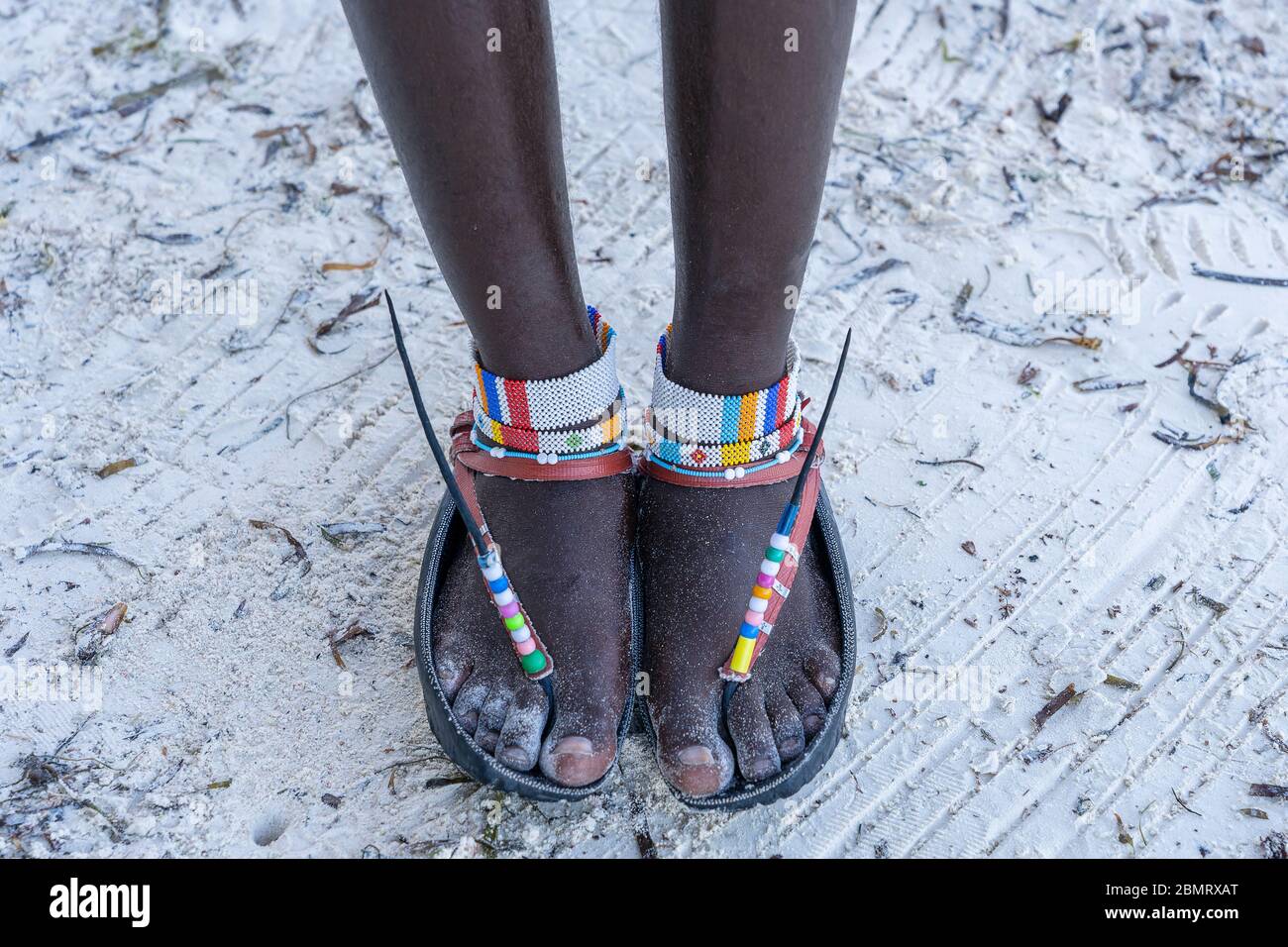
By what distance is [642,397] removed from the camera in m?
1.66

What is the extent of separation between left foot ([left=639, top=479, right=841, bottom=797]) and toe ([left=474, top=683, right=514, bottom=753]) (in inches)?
6.8

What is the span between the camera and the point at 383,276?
190 cm

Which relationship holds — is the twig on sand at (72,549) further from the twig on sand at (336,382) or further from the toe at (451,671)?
the toe at (451,671)

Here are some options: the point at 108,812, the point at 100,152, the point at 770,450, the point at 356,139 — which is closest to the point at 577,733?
the point at 770,450

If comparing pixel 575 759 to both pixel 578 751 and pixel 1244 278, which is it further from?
pixel 1244 278

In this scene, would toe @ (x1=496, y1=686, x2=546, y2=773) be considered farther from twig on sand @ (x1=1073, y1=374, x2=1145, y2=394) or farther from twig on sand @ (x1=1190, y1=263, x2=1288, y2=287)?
twig on sand @ (x1=1190, y1=263, x2=1288, y2=287)

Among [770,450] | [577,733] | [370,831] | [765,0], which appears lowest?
[370,831]

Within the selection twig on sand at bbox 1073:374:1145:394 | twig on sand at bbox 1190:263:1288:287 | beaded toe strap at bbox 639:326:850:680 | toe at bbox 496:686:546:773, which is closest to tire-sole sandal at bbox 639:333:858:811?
beaded toe strap at bbox 639:326:850:680

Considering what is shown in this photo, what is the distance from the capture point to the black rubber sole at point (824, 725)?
44.6 inches

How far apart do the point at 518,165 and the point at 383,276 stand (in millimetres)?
985

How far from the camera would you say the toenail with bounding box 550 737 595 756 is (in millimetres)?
1119

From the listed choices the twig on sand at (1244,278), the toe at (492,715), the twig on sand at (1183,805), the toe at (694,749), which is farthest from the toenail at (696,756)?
the twig on sand at (1244,278)

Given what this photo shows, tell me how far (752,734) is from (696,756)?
3.0 inches

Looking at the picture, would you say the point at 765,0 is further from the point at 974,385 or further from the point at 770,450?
the point at 974,385
